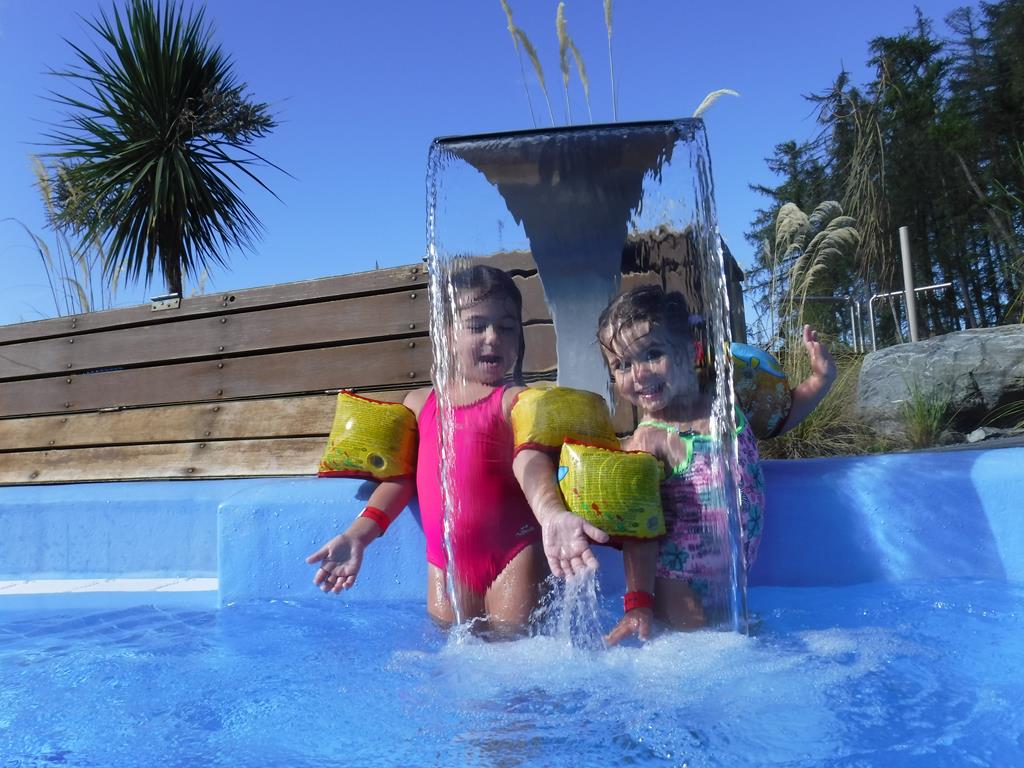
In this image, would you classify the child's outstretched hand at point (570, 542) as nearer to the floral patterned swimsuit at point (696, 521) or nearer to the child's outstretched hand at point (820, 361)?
the floral patterned swimsuit at point (696, 521)

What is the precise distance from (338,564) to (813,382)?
1.55 m

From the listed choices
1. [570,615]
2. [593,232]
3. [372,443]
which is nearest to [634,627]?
[570,615]

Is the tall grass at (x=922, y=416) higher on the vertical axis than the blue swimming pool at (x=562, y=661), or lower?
higher

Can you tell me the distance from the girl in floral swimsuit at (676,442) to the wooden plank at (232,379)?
1.68m

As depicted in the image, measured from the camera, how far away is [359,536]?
2.12 metres

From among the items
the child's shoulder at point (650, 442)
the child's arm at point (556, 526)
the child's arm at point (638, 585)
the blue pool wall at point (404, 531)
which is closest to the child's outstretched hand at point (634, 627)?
the child's arm at point (638, 585)

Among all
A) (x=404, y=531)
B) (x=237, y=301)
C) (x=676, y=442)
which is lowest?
(x=404, y=531)

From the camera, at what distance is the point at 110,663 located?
→ 6.74 feet

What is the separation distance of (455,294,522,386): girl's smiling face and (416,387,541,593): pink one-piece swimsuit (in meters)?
0.07

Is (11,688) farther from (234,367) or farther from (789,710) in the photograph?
(234,367)

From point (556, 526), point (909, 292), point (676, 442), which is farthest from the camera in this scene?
point (909, 292)

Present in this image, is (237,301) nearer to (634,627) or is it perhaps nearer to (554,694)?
(634,627)

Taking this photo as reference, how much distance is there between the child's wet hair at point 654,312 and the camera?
76.4 inches

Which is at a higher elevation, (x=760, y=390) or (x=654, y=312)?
(x=654, y=312)
